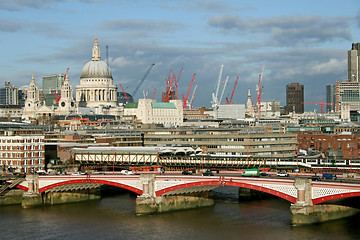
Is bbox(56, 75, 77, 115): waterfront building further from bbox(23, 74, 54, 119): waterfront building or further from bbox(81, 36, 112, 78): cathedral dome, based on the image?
bbox(81, 36, 112, 78): cathedral dome

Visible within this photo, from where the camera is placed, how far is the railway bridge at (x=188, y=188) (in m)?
56.6

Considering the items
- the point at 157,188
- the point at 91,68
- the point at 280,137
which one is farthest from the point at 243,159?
the point at 91,68

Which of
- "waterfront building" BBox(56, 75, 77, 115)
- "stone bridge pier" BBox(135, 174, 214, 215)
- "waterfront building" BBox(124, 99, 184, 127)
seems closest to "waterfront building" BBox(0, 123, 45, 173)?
"stone bridge pier" BBox(135, 174, 214, 215)

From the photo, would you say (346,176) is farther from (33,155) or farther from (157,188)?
(33,155)

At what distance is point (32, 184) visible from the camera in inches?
2766

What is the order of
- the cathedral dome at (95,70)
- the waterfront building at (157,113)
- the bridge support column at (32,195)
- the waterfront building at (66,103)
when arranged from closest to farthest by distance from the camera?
the bridge support column at (32,195) → the waterfront building at (157,113) → the waterfront building at (66,103) → the cathedral dome at (95,70)

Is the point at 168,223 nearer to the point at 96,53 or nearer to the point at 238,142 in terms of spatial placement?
the point at 238,142

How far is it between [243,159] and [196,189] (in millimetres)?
20148

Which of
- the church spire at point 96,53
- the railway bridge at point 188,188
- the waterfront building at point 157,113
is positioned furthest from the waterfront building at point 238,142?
the church spire at point 96,53

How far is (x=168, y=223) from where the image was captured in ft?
196

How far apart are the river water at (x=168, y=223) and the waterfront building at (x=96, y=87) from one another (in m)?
120

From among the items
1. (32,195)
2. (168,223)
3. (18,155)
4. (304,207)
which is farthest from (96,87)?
(304,207)

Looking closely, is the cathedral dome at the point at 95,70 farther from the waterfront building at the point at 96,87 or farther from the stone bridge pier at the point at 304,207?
the stone bridge pier at the point at 304,207

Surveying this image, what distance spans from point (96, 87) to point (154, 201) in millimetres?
128889
